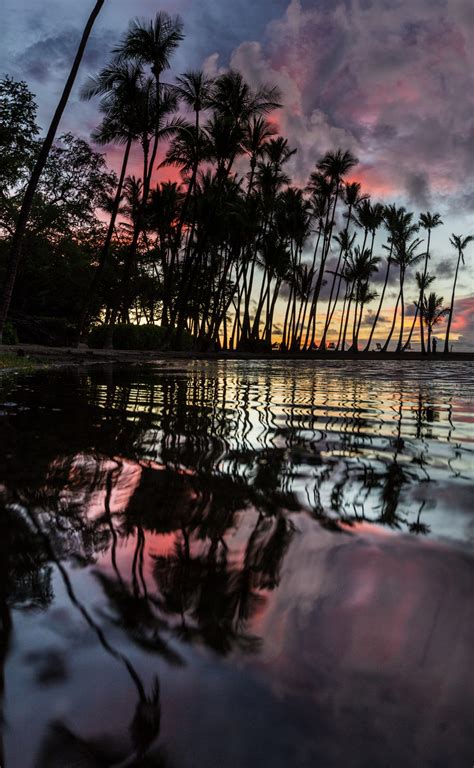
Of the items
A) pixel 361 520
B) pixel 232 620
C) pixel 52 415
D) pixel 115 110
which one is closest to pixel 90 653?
pixel 232 620

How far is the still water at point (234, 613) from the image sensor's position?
0.64 m

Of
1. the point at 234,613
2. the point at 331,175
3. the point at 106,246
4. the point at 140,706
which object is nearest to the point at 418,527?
the point at 234,613

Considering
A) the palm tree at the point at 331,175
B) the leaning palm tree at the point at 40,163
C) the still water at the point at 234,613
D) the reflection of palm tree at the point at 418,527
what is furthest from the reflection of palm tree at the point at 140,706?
the palm tree at the point at 331,175

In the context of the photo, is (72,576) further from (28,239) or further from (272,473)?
(28,239)

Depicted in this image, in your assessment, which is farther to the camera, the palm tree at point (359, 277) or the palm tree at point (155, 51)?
the palm tree at point (359, 277)

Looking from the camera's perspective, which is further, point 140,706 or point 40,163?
point 40,163

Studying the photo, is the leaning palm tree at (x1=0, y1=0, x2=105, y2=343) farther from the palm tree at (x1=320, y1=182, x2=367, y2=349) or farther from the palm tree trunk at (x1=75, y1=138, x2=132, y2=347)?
the palm tree at (x1=320, y1=182, x2=367, y2=349)

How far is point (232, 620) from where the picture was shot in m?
0.90

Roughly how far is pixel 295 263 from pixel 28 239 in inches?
1021

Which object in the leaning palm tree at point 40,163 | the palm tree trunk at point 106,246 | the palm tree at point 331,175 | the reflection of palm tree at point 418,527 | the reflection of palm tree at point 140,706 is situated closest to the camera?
the reflection of palm tree at point 140,706

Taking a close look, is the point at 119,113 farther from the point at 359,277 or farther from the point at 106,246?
the point at 359,277

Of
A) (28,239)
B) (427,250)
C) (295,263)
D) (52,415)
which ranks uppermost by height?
(427,250)

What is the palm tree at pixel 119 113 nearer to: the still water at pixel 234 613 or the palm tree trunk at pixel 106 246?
the palm tree trunk at pixel 106 246

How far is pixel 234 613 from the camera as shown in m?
0.92
